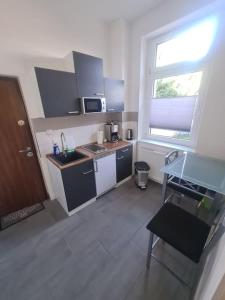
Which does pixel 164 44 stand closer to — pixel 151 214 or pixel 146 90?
pixel 146 90

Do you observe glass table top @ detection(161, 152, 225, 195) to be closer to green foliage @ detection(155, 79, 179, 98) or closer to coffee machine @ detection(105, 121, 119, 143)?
green foliage @ detection(155, 79, 179, 98)

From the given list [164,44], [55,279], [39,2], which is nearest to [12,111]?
[39,2]

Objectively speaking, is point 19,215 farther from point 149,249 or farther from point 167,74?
point 167,74

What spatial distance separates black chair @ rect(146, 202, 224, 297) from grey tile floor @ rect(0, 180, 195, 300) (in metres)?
0.18

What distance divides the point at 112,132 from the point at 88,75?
3.44ft

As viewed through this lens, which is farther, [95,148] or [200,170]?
[95,148]

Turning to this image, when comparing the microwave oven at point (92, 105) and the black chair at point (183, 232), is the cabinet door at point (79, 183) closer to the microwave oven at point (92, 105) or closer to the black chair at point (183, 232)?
the microwave oven at point (92, 105)

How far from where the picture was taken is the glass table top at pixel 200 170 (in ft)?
4.36

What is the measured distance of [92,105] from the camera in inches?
82.3

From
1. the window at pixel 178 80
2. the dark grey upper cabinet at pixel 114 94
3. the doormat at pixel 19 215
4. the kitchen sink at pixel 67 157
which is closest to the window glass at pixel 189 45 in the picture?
the window at pixel 178 80

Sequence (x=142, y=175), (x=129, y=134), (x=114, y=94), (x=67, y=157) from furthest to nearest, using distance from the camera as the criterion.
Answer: (x=129, y=134) < (x=142, y=175) < (x=114, y=94) < (x=67, y=157)

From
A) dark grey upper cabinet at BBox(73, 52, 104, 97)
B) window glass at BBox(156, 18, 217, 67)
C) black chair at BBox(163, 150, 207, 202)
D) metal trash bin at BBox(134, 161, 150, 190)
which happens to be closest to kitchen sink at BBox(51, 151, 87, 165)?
dark grey upper cabinet at BBox(73, 52, 104, 97)

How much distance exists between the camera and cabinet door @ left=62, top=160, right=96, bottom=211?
1.79m

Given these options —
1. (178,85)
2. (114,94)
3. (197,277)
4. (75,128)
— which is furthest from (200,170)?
(75,128)
